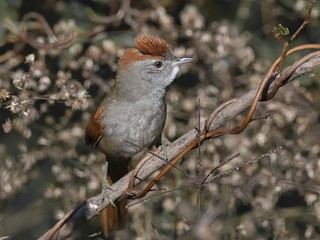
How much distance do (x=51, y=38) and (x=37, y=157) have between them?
0.83 meters

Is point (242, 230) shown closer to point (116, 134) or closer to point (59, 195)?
point (116, 134)

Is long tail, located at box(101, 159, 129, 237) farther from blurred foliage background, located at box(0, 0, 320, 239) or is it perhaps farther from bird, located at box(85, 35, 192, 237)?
blurred foliage background, located at box(0, 0, 320, 239)

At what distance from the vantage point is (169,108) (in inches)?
201

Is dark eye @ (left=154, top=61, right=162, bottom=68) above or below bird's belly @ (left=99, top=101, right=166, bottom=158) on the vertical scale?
above

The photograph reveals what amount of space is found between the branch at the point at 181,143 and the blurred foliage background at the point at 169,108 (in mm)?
810

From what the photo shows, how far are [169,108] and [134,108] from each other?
0.81 metres

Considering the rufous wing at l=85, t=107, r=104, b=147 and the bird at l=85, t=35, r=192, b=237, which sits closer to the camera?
the bird at l=85, t=35, r=192, b=237

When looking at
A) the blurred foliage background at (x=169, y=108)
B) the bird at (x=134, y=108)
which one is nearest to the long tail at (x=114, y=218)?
the bird at (x=134, y=108)

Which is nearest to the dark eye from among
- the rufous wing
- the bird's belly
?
the bird's belly

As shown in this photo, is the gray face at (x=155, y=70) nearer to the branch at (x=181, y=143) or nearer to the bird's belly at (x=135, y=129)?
the bird's belly at (x=135, y=129)

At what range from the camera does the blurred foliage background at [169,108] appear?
452 centimetres

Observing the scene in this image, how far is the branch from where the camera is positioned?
303 centimetres

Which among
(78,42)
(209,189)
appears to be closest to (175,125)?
(209,189)

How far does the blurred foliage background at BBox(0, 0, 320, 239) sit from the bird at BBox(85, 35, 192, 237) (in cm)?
20
